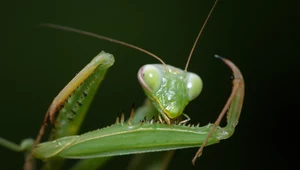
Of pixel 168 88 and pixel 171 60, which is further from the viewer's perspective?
pixel 171 60

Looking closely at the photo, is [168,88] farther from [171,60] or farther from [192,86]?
[171,60]

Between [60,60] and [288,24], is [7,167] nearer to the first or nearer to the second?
[60,60]

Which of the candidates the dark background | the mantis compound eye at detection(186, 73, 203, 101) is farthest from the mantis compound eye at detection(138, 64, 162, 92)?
the dark background

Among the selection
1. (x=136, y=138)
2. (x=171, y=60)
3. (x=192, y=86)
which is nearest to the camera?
(x=136, y=138)

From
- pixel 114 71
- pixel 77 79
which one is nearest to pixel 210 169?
pixel 114 71

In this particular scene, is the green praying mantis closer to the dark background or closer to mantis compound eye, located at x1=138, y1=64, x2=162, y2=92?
mantis compound eye, located at x1=138, y1=64, x2=162, y2=92

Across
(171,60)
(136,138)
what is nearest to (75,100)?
(136,138)

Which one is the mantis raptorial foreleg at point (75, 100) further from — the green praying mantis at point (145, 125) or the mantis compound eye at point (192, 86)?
the mantis compound eye at point (192, 86)
